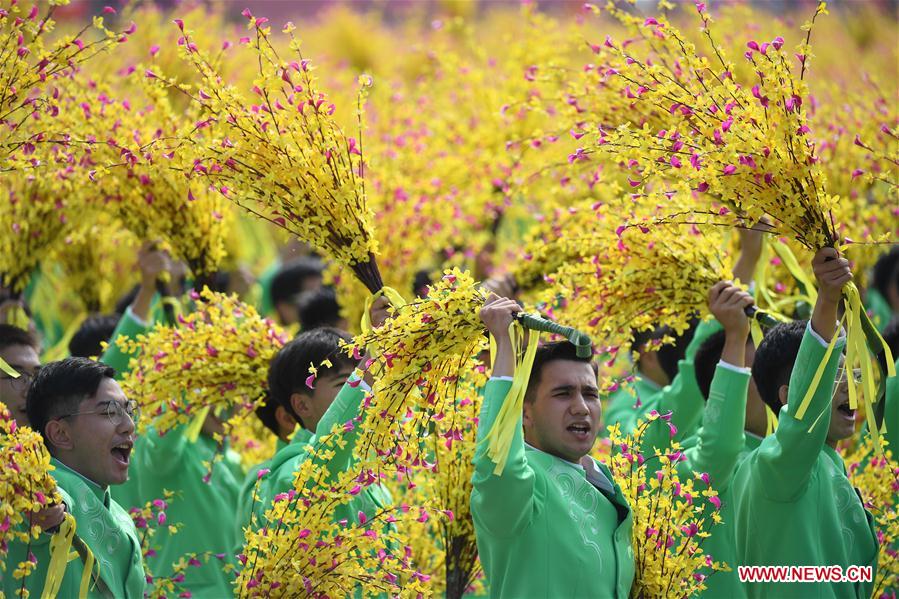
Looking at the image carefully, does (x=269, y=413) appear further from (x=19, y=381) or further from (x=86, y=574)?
(x=86, y=574)

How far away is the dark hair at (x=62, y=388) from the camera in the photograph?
397cm

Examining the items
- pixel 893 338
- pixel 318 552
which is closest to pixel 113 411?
pixel 318 552

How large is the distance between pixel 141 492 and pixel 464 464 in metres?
1.76

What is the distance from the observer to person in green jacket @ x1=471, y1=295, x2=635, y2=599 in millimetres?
3518

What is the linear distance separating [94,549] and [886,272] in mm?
5540

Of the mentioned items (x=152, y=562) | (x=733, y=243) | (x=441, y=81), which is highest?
(x=441, y=81)

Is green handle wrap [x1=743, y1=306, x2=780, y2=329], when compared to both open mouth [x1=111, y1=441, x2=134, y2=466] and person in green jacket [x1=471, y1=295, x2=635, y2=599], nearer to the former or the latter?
person in green jacket [x1=471, y1=295, x2=635, y2=599]

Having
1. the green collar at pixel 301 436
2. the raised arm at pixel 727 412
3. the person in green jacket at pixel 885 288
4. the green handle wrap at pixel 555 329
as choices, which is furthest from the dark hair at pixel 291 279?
Result: the green handle wrap at pixel 555 329

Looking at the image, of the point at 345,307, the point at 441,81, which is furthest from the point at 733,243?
the point at 441,81

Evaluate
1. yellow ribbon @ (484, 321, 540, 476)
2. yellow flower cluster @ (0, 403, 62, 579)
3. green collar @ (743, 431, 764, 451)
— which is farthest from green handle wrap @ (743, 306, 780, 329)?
yellow flower cluster @ (0, 403, 62, 579)

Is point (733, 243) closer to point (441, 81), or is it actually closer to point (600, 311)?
point (600, 311)

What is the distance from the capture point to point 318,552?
12.3ft

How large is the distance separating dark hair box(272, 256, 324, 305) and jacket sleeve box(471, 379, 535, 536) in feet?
15.4

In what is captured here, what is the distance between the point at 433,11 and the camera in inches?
656
